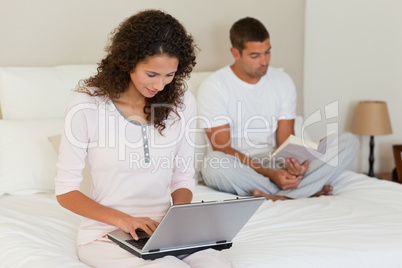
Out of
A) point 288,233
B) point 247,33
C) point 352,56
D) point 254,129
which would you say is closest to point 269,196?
point 254,129

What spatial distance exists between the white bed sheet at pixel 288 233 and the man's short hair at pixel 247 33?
2.87ft

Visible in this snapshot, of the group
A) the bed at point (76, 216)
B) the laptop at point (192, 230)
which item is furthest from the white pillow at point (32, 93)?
the laptop at point (192, 230)

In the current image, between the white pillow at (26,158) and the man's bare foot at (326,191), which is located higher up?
the white pillow at (26,158)

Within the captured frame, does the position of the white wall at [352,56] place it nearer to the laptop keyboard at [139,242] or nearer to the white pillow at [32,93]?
the white pillow at [32,93]

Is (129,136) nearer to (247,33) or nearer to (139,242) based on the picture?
(139,242)

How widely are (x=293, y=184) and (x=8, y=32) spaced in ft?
5.23

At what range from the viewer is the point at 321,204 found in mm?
2463

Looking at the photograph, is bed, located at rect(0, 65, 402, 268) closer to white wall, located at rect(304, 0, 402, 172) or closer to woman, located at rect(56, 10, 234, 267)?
woman, located at rect(56, 10, 234, 267)

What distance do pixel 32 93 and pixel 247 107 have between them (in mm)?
1086

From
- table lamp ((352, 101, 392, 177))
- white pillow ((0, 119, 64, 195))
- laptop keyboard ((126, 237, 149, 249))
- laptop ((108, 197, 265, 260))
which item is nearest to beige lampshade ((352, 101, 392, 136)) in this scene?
table lamp ((352, 101, 392, 177))

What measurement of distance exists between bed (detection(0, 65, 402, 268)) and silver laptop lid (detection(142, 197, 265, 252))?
0.62 feet

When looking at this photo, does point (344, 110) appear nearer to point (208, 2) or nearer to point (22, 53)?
point (208, 2)

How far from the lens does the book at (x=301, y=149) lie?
2529 mm

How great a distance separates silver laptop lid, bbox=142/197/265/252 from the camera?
1.51 m
